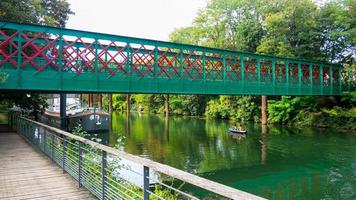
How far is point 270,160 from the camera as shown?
18375 millimetres

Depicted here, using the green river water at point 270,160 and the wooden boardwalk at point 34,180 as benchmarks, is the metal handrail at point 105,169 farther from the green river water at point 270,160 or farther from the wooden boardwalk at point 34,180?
the green river water at point 270,160

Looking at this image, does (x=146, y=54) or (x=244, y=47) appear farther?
(x=244, y=47)

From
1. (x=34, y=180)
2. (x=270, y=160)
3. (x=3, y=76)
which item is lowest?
(x=270, y=160)

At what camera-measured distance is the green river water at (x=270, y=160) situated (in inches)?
508

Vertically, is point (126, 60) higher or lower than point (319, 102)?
higher

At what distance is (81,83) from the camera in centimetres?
1691

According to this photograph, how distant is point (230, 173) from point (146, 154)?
5.86m

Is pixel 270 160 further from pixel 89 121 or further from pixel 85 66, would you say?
pixel 89 121

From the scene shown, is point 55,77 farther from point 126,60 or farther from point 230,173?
point 230,173

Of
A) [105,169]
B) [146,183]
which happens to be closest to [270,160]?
[105,169]

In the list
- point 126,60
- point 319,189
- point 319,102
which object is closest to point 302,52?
point 319,102

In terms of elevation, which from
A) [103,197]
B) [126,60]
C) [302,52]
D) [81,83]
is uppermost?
[302,52]

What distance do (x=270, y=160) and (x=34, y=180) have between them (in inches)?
535

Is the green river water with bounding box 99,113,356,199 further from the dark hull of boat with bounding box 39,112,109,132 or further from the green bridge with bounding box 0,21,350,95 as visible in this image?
the dark hull of boat with bounding box 39,112,109,132
